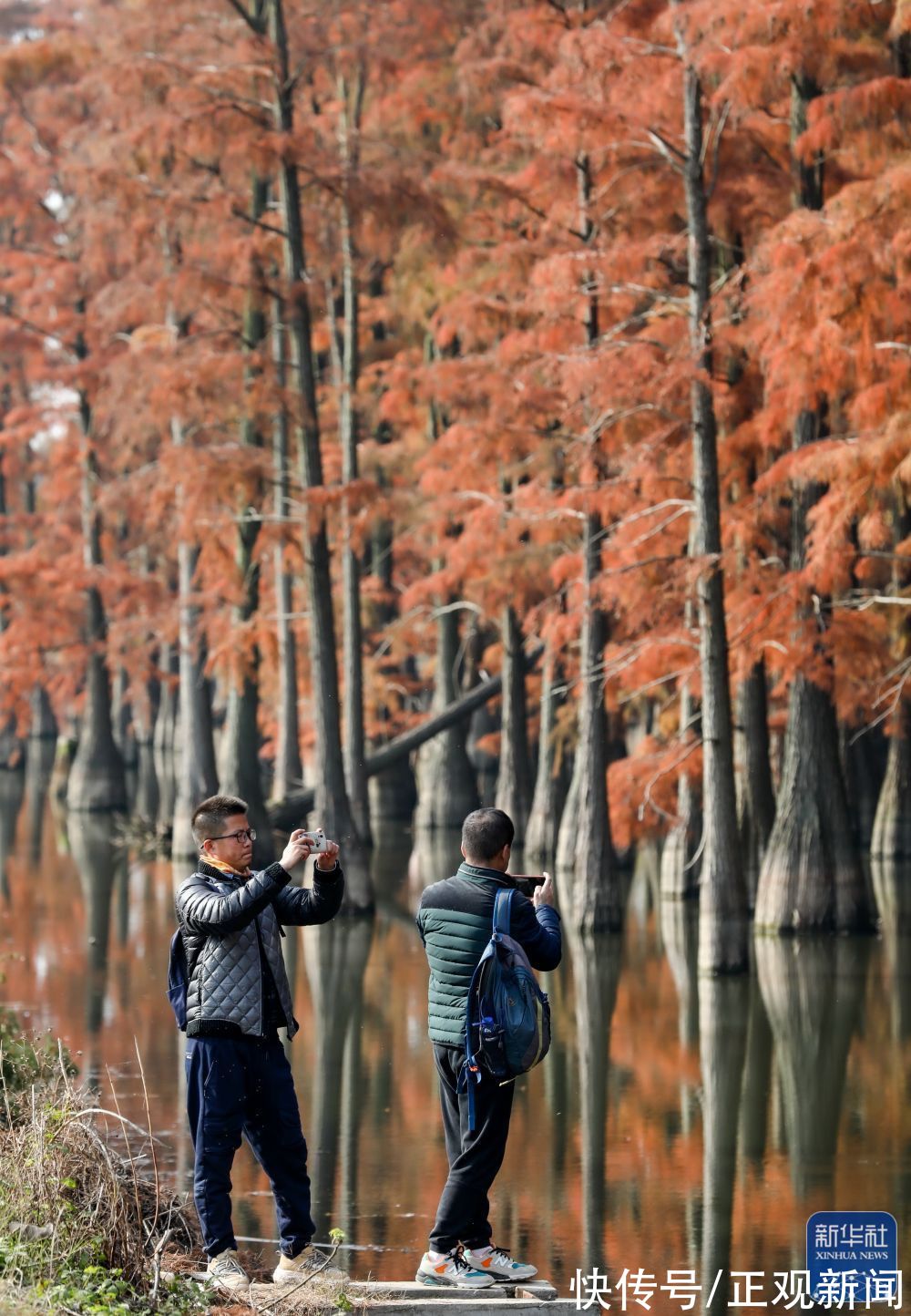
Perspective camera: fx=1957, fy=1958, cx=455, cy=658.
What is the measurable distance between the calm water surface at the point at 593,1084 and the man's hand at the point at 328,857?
9.32 ft

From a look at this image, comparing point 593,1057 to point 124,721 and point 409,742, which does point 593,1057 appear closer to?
point 409,742

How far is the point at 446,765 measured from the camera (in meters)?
35.2

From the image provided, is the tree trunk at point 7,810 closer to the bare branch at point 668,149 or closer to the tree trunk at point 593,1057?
the tree trunk at point 593,1057

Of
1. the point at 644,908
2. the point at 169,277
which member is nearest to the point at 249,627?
the point at 169,277

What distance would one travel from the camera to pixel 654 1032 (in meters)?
16.2

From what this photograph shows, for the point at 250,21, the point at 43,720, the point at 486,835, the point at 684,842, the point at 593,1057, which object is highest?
the point at 250,21

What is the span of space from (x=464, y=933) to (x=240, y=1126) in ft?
3.42

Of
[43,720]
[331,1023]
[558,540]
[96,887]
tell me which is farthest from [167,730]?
[331,1023]

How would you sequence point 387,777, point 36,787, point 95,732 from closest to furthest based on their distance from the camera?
point 95,732, point 387,777, point 36,787

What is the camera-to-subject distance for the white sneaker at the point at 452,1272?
700cm

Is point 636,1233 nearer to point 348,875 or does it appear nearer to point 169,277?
point 348,875

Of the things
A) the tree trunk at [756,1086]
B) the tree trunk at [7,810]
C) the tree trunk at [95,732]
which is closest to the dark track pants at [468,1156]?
the tree trunk at [756,1086]

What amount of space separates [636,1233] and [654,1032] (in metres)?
6.55

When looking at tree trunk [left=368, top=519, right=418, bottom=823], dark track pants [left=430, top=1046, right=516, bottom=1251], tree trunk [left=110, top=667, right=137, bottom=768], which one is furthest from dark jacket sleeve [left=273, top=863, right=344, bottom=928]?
tree trunk [left=110, top=667, right=137, bottom=768]
